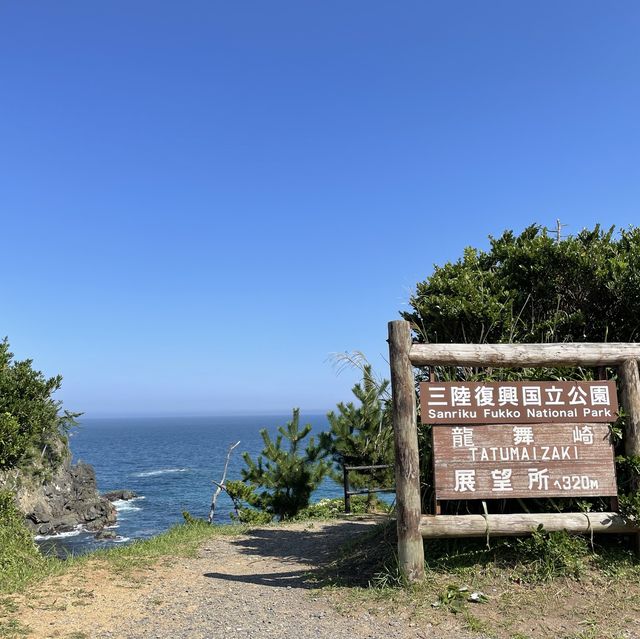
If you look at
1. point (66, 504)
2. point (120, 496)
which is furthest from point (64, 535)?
point (120, 496)

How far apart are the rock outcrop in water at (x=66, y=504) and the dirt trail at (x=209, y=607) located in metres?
30.5

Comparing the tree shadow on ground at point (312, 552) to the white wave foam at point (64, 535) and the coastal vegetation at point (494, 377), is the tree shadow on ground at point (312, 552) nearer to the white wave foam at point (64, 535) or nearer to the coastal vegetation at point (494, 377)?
the coastal vegetation at point (494, 377)

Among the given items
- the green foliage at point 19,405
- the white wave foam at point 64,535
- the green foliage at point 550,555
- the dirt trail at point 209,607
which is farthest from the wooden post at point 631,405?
the white wave foam at point 64,535

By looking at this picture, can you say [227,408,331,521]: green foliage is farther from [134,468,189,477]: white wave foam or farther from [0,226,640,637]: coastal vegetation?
[134,468,189,477]: white wave foam

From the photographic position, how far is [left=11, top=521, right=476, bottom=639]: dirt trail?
4.98 metres

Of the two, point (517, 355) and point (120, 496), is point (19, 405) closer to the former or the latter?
point (517, 355)

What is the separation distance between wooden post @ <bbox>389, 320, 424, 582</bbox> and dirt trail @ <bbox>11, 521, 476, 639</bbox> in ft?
2.09

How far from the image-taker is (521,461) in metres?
6.08

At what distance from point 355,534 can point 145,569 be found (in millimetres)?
3627

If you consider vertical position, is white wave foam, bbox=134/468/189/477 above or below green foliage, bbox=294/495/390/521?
below

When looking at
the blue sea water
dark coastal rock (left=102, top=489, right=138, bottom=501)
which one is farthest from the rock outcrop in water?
dark coastal rock (left=102, top=489, right=138, bottom=501)

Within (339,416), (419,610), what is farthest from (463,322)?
(339,416)

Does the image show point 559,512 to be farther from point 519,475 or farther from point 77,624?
point 77,624

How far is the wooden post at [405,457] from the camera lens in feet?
19.3
